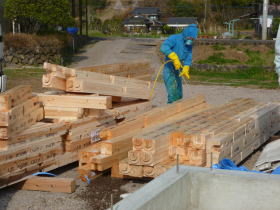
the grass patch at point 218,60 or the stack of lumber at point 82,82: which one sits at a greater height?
the stack of lumber at point 82,82

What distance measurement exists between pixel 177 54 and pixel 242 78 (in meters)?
10.6

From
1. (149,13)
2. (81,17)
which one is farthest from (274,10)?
(149,13)

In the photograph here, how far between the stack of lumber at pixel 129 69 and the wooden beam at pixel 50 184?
222cm

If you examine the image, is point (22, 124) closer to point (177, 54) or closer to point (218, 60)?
point (177, 54)

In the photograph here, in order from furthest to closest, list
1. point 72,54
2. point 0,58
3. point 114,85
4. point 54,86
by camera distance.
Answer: point 72,54
point 0,58
point 114,85
point 54,86

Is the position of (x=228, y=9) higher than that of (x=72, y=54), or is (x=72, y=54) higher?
(x=228, y=9)

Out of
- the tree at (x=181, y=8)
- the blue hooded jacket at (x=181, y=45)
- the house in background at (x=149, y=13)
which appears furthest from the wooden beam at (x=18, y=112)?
the tree at (x=181, y=8)

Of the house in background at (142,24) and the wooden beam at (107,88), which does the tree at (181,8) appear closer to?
the house in background at (142,24)

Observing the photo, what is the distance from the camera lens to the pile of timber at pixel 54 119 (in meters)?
6.11

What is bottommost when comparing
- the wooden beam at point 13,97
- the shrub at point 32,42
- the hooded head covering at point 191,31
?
the wooden beam at point 13,97

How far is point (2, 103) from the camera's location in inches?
241

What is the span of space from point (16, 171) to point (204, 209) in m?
3.23

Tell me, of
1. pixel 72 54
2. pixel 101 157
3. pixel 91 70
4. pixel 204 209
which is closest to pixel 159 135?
pixel 101 157

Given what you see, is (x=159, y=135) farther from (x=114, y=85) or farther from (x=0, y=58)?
(x=0, y=58)
